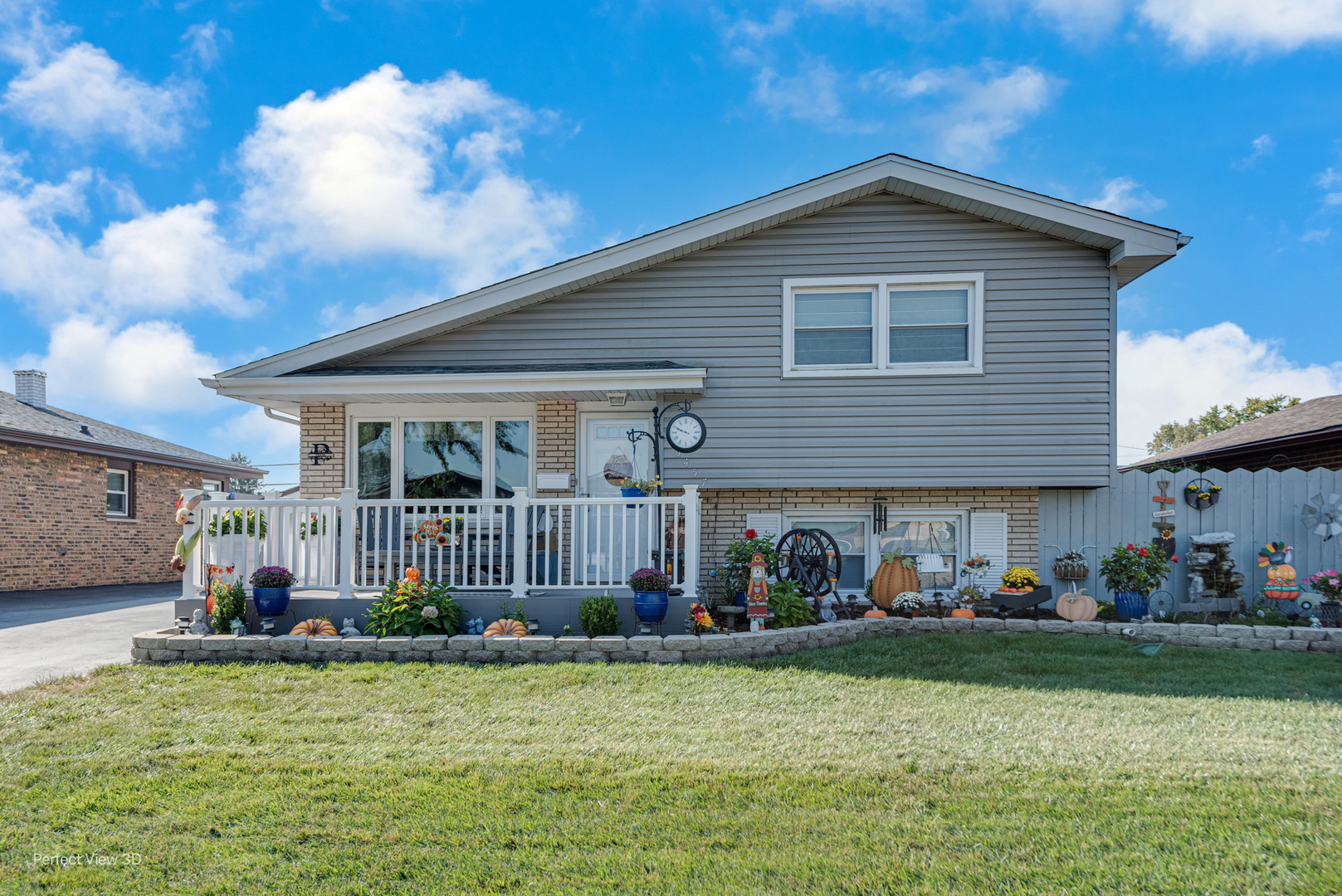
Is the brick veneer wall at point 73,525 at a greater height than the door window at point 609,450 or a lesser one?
lesser

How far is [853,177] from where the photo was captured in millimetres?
8617

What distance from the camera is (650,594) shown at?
6.55 m

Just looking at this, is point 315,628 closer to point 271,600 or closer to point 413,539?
point 271,600

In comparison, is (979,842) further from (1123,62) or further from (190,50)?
(190,50)

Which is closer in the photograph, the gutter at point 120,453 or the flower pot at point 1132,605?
the flower pot at point 1132,605

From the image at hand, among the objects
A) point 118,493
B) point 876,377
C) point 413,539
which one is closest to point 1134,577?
point 876,377

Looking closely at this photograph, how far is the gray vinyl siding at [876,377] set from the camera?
337 inches

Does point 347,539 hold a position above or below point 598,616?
above

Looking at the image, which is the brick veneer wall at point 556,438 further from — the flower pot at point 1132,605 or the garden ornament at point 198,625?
the flower pot at point 1132,605

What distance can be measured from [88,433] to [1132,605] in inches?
739

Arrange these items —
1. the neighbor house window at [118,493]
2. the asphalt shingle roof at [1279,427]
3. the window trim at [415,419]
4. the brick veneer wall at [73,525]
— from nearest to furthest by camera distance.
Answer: the window trim at [415,419]
the asphalt shingle roof at [1279,427]
the brick veneer wall at [73,525]
the neighbor house window at [118,493]

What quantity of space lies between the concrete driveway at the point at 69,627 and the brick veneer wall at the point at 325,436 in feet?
8.08

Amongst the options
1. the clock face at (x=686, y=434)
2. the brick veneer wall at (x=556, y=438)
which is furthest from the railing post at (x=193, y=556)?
the clock face at (x=686, y=434)

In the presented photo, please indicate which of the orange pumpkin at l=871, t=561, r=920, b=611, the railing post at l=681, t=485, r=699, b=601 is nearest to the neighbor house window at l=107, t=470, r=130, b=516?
the railing post at l=681, t=485, r=699, b=601
